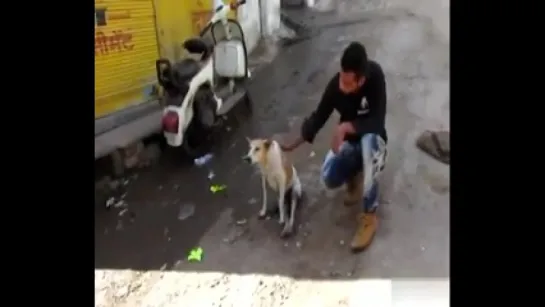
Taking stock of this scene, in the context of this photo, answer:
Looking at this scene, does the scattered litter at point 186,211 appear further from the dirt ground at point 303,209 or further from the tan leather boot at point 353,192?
the tan leather boot at point 353,192

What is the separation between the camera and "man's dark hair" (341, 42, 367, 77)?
0.54 meters

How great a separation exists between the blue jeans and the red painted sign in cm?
21

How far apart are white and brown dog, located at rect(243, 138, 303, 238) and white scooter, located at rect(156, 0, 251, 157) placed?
0.04 metres

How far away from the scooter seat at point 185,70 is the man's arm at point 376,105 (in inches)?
5.7

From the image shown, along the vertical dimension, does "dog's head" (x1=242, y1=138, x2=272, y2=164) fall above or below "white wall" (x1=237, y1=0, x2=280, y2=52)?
below

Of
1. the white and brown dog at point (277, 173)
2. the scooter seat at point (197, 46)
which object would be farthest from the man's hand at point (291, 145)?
the scooter seat at point (197, 46)

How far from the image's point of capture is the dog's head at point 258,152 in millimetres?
562

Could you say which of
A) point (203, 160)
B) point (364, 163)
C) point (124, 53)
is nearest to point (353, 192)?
point (364, 163)

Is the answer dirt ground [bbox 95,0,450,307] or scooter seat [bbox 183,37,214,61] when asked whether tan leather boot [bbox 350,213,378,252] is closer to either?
dirt ground [bbox 95,0,450,307]

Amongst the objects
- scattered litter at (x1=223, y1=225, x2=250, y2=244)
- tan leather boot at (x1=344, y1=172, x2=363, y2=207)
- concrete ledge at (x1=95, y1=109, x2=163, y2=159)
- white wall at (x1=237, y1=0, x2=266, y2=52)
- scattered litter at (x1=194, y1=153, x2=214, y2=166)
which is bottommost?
scattered litter at (x1=223, y1=225, x2=250, y2=244)

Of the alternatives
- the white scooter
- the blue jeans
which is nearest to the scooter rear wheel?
the white scooter

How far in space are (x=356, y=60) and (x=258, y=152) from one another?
0.11 m
